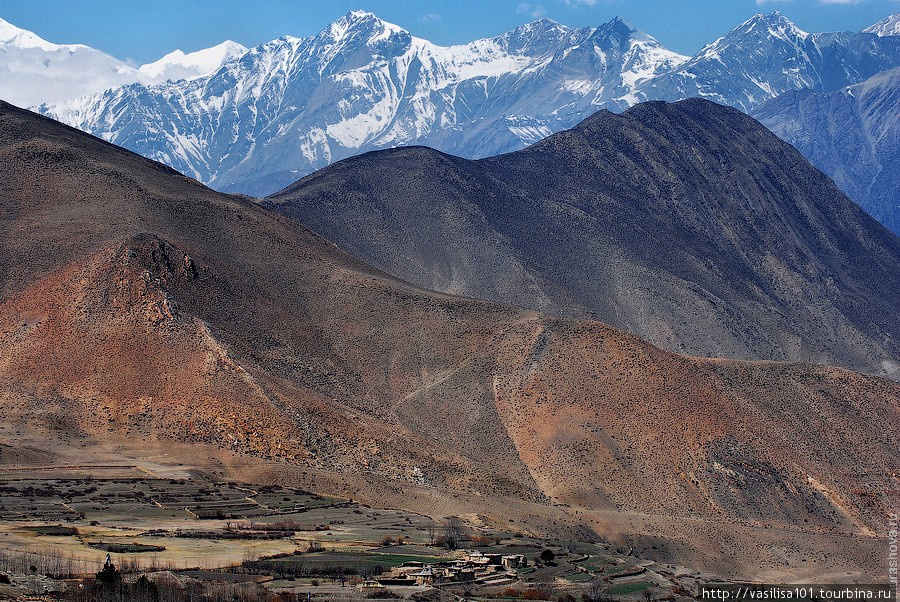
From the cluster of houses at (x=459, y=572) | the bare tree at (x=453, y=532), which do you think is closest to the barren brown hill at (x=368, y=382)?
the bare tree at (x=453, y=532)

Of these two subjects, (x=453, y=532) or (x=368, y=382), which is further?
(x=368, y=382)

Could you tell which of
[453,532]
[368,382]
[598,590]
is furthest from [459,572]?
[368,382]

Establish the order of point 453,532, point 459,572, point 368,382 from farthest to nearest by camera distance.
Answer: point 368,382
point 453,532
point 459,572

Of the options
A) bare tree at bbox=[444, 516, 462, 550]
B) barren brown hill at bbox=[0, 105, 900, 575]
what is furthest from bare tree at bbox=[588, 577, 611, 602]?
barren brown hill at bbox=[0, 105, 900, 575]

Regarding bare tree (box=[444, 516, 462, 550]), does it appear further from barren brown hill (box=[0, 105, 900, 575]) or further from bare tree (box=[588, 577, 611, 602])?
bare tree (box=[588, 577, 611, 602])

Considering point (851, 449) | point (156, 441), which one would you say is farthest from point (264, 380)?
point (851, 449)

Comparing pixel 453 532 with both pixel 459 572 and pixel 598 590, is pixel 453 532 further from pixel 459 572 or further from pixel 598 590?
pixel 598 590
